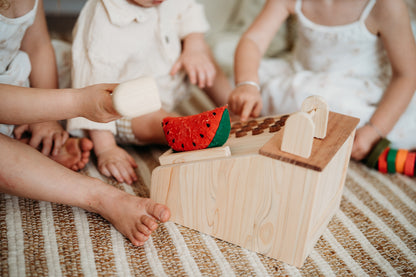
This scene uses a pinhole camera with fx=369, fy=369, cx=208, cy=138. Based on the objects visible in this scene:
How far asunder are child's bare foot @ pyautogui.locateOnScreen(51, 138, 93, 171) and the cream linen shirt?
35 millimetres

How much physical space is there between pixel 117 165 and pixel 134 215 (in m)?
0.20

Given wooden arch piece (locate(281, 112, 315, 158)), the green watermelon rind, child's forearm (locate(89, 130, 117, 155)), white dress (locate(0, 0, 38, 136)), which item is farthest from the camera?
child's forearm (locate(89, 130, 117, 155))

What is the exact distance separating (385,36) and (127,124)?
66 cm

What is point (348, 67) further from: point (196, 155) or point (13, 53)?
point (13, 53)

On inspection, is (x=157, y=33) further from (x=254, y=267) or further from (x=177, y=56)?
(x=254, y=267)

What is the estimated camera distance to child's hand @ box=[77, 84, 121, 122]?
0.55m

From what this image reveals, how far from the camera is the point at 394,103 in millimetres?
895

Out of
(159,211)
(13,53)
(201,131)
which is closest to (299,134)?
(201,131)

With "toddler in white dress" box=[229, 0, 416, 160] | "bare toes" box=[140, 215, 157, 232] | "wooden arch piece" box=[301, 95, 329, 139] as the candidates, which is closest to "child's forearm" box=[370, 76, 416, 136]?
"toddler in white dress" box=[229, 0, 416, 160]

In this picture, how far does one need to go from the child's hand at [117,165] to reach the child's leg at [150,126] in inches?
2.7

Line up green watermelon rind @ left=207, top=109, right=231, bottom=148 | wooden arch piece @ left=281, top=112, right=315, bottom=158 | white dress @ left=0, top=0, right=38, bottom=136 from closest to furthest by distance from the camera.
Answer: wooden arch piece @ left=281, top=112, right=315, bottom=158 < green watermelon rind @ left=207, top=109, right=231, bottom=148 < white dress @ left=0, top=0, right=38, bottom=136

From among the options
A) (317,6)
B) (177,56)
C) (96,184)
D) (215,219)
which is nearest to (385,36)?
(317,6)

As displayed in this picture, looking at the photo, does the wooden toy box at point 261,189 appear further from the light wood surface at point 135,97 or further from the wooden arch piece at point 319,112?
the light wood surface at point 135,97

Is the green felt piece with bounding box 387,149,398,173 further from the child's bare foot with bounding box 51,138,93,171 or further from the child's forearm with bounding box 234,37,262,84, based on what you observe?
the child's bare foot with bounding box 51,138,93,171
